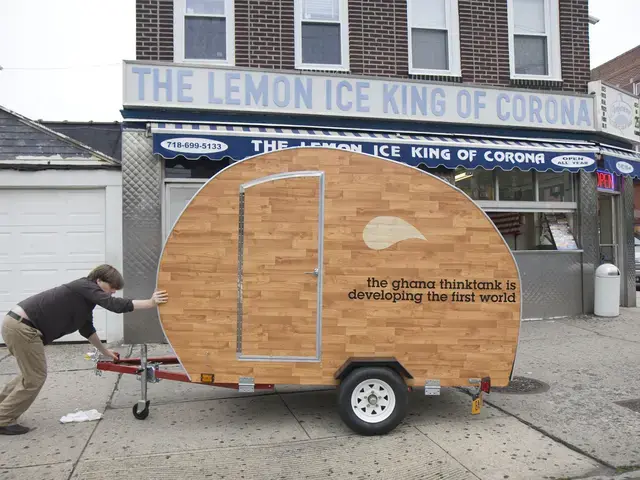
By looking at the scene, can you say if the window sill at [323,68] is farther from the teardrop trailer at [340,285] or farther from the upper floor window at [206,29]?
the teardrop trailer at [340,285]

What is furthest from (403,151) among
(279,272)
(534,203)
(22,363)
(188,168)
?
(22,363)

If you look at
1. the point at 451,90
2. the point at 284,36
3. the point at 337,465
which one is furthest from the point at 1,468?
the point at 451,90

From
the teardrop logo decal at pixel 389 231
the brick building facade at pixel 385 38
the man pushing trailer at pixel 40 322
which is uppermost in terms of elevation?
the brick building facade at pixel 385 38

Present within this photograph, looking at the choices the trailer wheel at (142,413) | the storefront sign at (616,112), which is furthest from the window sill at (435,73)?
the trailer wheel at (142,413)

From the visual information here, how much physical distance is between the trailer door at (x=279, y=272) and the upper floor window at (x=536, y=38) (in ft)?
24.8

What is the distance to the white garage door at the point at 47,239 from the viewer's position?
8.23 m

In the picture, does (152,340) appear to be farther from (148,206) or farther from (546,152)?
(546,152)

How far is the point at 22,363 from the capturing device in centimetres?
462

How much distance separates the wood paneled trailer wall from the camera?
4.68 m

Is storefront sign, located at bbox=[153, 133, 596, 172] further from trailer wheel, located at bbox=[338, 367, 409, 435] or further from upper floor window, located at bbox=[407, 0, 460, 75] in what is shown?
trailer wheel, located at bbox=[338, 367, 409, 435]

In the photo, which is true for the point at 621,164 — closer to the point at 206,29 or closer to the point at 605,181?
the point at 605,181

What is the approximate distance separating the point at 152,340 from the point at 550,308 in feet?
23.7

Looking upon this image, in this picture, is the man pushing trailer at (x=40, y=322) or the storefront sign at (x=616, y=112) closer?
the man pushing trailer at (x=40, y=322)

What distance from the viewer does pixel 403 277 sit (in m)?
4.74
